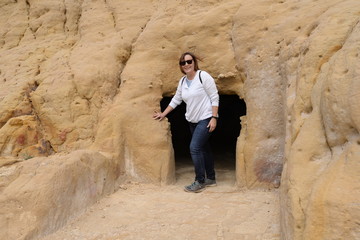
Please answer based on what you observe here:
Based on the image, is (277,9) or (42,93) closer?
(277,9)

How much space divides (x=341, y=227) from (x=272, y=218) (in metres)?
1.07

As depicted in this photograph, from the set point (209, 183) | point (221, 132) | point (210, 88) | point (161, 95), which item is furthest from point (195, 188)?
point (221, 132)

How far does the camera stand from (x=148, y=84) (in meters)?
4.66

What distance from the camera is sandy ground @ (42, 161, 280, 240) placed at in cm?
292

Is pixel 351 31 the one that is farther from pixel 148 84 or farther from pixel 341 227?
pixel 148 84

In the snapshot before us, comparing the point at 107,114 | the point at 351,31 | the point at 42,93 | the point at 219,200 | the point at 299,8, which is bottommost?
the point at 219,200

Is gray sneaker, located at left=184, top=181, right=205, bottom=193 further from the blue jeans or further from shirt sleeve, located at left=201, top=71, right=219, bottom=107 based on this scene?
shirt sleeve, located at left=201, top=71, right=219, bottom=107

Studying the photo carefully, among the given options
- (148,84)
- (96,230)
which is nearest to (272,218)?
(96,230)

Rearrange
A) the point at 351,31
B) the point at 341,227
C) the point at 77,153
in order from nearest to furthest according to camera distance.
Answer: the point at 341,227 → the point at 351,31 → the point at 77,153

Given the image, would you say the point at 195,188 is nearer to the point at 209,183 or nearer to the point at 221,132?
the point at 209,183

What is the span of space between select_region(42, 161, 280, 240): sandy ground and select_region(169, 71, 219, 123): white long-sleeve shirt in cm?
94

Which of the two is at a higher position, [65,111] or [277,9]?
[277,9]

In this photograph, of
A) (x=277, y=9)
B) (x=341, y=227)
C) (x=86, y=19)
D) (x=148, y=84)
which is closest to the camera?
(x=341, y=227)

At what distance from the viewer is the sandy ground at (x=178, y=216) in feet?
9.57
